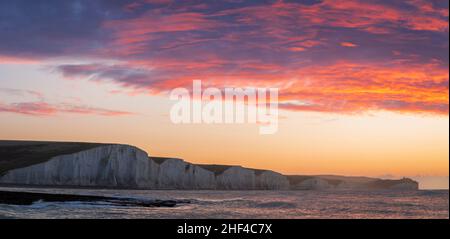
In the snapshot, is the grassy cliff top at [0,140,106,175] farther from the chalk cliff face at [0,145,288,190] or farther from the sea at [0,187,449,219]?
the sea at [0,187,449,219]

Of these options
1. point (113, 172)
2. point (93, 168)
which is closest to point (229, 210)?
point (93, 168)

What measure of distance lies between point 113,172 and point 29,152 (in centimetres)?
Answer: 2209

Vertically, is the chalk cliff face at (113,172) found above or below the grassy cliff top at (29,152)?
below

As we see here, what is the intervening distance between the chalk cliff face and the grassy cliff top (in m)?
2.91

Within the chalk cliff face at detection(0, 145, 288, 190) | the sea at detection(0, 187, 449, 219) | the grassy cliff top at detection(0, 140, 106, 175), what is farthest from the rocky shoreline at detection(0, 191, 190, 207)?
the grassy cliff top at detection(0, 140, 106, 175)

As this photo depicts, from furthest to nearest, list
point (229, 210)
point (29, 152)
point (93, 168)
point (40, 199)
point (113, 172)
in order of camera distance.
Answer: point (29, 152), point (113, 172), point (93, 168), point (229, 210), point (40, 199)

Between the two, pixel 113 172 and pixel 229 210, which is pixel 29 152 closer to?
pixel 113 172

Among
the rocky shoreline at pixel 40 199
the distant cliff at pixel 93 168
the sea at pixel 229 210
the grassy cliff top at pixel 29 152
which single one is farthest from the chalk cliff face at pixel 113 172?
the rocky shoreline at pixel 40 199

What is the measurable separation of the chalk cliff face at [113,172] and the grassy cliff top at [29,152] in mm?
2909

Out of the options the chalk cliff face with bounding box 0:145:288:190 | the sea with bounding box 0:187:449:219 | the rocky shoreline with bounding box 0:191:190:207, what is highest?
the chalk cliff face with bounding box 0:145:288:190

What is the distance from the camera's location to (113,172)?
115312 millimetres

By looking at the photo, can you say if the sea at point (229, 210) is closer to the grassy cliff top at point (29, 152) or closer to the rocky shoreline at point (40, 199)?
the rocky shoreline at point (40, 199)

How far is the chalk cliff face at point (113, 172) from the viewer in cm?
10219

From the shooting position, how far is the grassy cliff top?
4190 inches
